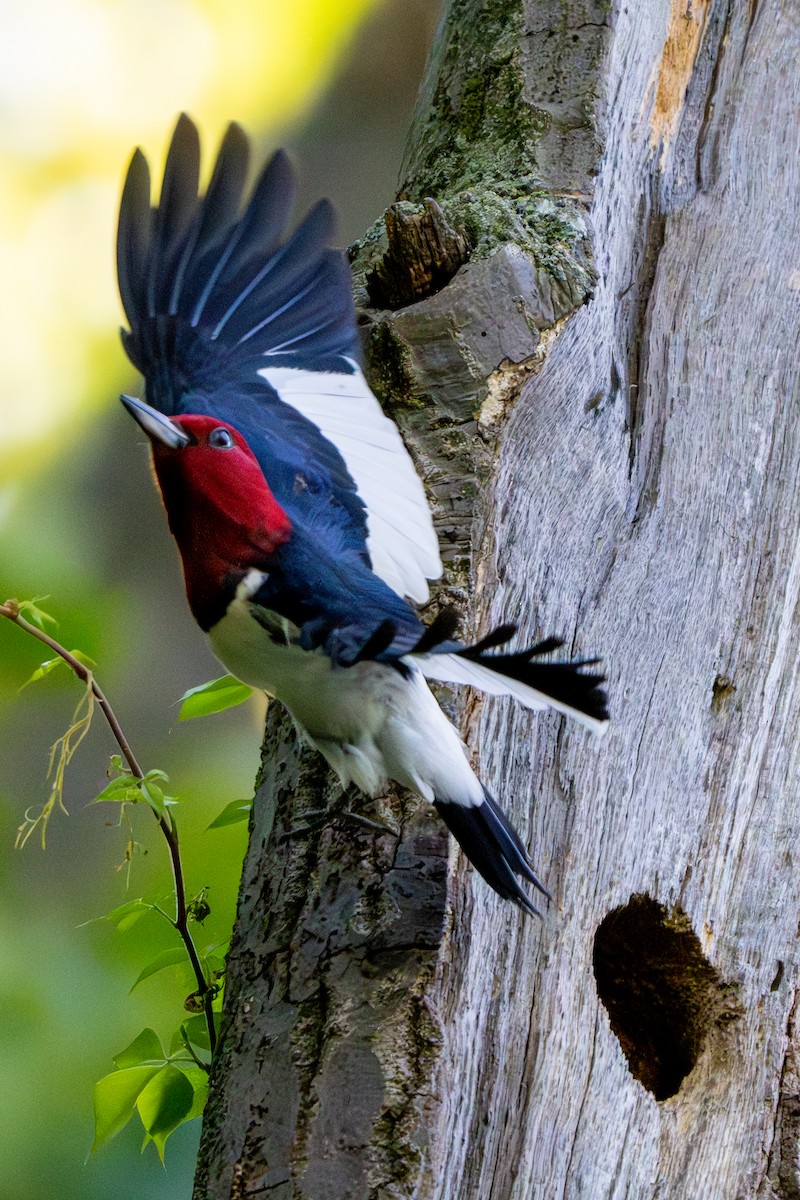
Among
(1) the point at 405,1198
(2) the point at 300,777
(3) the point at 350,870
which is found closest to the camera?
(1) the point at 405,1198

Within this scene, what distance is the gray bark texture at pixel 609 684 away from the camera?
874mm

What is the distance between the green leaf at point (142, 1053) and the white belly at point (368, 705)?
1.41 feet

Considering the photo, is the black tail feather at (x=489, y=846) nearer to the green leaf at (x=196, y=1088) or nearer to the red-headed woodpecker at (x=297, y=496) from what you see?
the red-headed woodpecker at (x=297, y=496)

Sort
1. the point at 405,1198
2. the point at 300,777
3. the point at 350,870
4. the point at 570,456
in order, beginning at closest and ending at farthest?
the point at 405,1198 → the point at 350,870 → the point at 300,777 → the point at 570,456

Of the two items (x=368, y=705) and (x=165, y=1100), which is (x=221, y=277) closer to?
(x=368, y=705)

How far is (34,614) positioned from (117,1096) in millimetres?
477

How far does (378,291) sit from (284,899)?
649 mm

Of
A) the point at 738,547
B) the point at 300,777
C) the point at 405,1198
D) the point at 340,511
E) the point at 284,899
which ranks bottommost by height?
the point at 405,1198

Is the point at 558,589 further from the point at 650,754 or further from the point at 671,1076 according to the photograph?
the point at 671,1076

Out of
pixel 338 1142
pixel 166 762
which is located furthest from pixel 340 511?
pixel 166 762

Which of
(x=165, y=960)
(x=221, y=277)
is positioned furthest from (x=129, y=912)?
(x=221, y=277)

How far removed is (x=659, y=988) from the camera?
3.86 feet

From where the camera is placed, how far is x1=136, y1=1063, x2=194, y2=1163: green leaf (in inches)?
43.1

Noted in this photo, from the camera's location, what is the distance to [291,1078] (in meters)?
0.84
